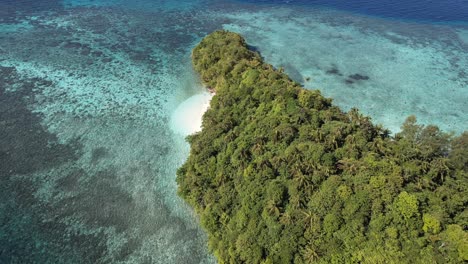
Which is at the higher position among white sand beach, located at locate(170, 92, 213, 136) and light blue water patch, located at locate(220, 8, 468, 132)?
light blue water patch, located at locate(220, 8, 468, 132)

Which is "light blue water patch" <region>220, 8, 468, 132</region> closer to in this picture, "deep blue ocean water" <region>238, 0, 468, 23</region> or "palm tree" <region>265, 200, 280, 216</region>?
"deep blue ocean water" <region>238, 0, 468, 23</region>

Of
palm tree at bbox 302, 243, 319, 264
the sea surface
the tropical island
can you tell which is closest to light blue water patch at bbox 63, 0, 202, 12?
the sea surface

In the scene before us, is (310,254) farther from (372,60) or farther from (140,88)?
(372,60)

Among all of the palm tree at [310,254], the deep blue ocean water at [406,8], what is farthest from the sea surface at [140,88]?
the palm tree at [310,254]

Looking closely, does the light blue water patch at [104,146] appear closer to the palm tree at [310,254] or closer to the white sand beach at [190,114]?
the white sand beach at [190,114]

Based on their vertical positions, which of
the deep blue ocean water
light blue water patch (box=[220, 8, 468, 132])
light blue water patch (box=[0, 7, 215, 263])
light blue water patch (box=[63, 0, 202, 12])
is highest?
the deep blue ocean water

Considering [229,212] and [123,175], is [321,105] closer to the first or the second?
[229,212]

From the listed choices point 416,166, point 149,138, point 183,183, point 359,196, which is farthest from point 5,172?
point 416,166

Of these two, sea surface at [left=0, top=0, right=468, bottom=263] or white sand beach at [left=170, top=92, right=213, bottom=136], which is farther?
white sand beach at [left=170, top=92, right=213, bottom=136]
